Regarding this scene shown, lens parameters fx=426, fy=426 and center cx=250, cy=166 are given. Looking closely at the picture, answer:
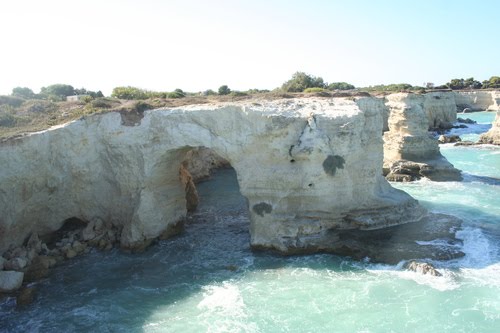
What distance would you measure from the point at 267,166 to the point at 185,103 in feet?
18.3

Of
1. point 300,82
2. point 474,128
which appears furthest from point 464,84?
point 300,82

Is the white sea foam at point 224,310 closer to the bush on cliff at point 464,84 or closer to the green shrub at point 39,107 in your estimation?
the green shrub at point 39,107

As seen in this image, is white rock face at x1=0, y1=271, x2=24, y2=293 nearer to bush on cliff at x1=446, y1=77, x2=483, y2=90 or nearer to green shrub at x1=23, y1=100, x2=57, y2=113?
green shrub at x1=23, y1=100, x2=57, y2=113

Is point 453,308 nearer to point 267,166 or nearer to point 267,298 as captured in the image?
point 267,298

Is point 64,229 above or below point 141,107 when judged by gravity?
below

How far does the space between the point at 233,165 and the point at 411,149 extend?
16982 millimetres

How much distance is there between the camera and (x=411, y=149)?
2953 cm

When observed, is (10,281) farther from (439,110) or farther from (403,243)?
(439,110)

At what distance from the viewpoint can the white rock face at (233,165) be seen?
16500 mm

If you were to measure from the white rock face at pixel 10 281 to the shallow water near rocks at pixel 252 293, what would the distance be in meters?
0.71

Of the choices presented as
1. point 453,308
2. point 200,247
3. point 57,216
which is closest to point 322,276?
point 453,308

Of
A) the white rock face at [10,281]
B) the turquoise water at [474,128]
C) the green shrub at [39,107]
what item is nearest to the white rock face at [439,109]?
the turquoise water at [474,128]

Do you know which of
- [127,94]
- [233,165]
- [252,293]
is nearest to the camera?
[252,293]

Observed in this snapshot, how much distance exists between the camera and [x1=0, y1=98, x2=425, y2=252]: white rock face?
16500 millimetres
